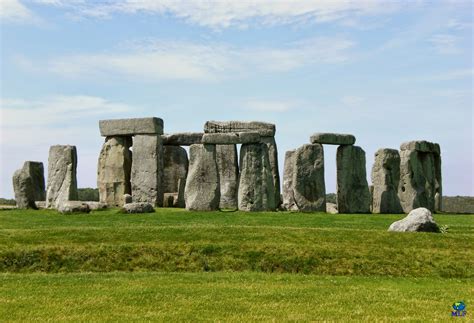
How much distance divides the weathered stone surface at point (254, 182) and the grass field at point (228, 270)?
142 inches

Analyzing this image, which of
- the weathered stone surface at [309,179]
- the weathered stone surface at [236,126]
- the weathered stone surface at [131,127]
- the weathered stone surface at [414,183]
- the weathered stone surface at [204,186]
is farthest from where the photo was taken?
the weathered stone surface at [236,126]

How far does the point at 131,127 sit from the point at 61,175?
12.3ft

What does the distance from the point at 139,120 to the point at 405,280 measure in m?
18.7

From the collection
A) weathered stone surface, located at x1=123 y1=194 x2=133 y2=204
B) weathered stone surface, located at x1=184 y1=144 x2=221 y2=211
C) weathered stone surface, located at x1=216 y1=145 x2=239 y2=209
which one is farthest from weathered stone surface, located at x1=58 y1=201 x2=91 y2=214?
weathered stone surface, located at x1=216 y1=145 x2=239 y2=209

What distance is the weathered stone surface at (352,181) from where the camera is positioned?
30594 millimetres

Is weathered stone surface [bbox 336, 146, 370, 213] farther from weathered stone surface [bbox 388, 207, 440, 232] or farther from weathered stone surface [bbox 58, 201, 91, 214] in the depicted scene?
weathered stone surface [bbox 58, 201, 91, 214]

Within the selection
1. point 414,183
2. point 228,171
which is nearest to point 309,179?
point 228,171

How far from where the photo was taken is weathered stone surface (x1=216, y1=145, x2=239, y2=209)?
33.8 metres

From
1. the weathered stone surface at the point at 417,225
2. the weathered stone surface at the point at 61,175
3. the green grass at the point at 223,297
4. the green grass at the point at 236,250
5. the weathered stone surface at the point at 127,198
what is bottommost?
the green grass at the point at 223,297

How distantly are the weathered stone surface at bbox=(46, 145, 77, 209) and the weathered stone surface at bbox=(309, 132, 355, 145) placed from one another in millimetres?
10290

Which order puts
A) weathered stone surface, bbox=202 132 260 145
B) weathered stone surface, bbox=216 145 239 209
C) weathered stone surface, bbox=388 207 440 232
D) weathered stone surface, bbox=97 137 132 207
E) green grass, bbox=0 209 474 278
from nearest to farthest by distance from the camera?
green grass, bbox=0 209 474 278 < weathered stone surface, bbox=388 207 440 232 < weathered stone surface, bbox=202 132 260 145 < weathered stone surface, bbox=97 137 132 207 < weathered stone surface, bbox=216 145 239 209

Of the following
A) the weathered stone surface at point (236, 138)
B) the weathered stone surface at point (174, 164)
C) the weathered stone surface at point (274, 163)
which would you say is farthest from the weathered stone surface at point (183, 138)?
the weathered stone surface at point (236, 138)

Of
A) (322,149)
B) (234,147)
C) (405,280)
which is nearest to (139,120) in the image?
(234,147)

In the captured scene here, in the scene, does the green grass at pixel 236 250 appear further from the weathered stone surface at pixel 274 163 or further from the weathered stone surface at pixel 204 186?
the weathered stone surface at pixel 274 163
